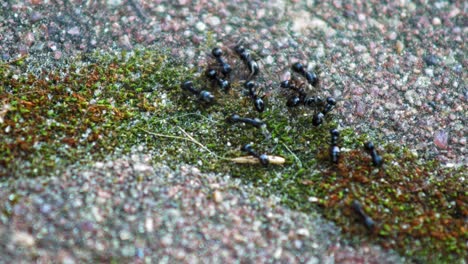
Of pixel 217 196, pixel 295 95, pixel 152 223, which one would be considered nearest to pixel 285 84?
pixel 295 95

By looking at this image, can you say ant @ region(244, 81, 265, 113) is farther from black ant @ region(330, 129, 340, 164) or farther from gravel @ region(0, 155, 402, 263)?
gravel @ region(0, 155, 402, 263)

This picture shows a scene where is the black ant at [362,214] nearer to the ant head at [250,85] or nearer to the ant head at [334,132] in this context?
the ant head at [334,132]

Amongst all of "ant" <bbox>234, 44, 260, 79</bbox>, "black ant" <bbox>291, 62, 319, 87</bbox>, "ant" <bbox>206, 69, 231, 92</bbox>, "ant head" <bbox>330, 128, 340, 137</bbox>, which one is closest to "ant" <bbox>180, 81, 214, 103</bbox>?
"ant" <bbox>206, 69, 231, 92</bbox>

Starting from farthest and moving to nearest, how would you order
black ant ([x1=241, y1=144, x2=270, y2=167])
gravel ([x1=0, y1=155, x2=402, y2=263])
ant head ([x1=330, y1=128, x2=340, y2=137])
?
ant head ([x1=330, y1=128, x2=340, y2=137])
black ant ([x1=241, y1=144, x2=270, y2=167])
gravel ([x1=0, y1=155, x2=402, y2=263])

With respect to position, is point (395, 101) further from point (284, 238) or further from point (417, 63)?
point (284, 238)

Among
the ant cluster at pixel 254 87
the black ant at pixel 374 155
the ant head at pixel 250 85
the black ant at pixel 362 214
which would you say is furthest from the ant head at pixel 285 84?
the black ant at pixel 362 214
